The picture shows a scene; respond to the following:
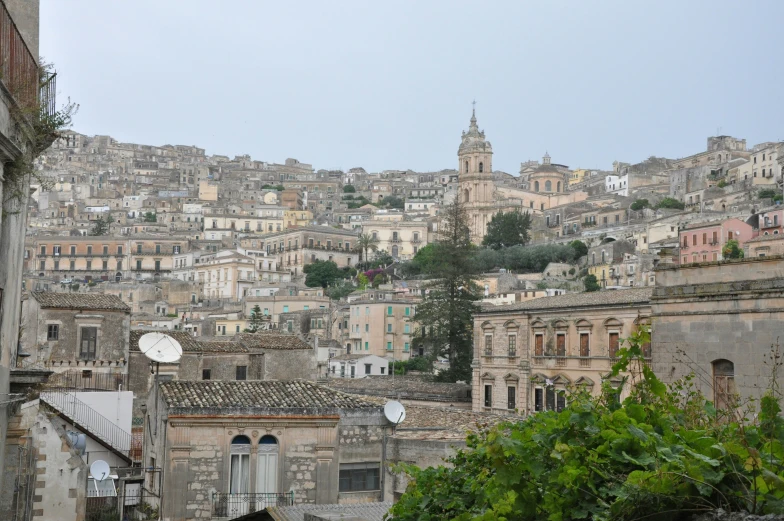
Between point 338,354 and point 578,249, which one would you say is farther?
point 578,249

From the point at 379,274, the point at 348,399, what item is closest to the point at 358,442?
the point at 348,399

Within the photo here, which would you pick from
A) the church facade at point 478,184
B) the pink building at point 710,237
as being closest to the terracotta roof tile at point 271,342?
the pink building at point 710,237

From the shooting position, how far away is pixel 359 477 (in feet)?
73.9

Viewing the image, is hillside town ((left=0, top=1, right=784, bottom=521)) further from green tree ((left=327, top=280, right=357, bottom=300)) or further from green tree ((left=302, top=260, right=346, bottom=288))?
green tree ((left=302, top=260, right=346, bottom=288))

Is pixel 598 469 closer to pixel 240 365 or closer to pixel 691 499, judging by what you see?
pixel 691 499

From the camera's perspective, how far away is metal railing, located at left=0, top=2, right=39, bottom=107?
949cm

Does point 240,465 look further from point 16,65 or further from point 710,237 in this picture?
point 710,237

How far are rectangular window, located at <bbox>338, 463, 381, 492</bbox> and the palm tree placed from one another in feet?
396

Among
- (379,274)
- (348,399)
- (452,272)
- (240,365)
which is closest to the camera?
(348,399)

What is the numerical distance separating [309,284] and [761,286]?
11169 centimetres

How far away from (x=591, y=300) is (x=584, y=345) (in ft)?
6.85

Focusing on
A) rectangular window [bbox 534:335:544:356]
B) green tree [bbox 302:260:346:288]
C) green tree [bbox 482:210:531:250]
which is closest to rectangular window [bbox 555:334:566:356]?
rectangular window [bbox 534:335:544:356]

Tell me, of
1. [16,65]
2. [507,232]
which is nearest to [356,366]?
[507,232]

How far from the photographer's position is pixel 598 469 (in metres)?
6.11
